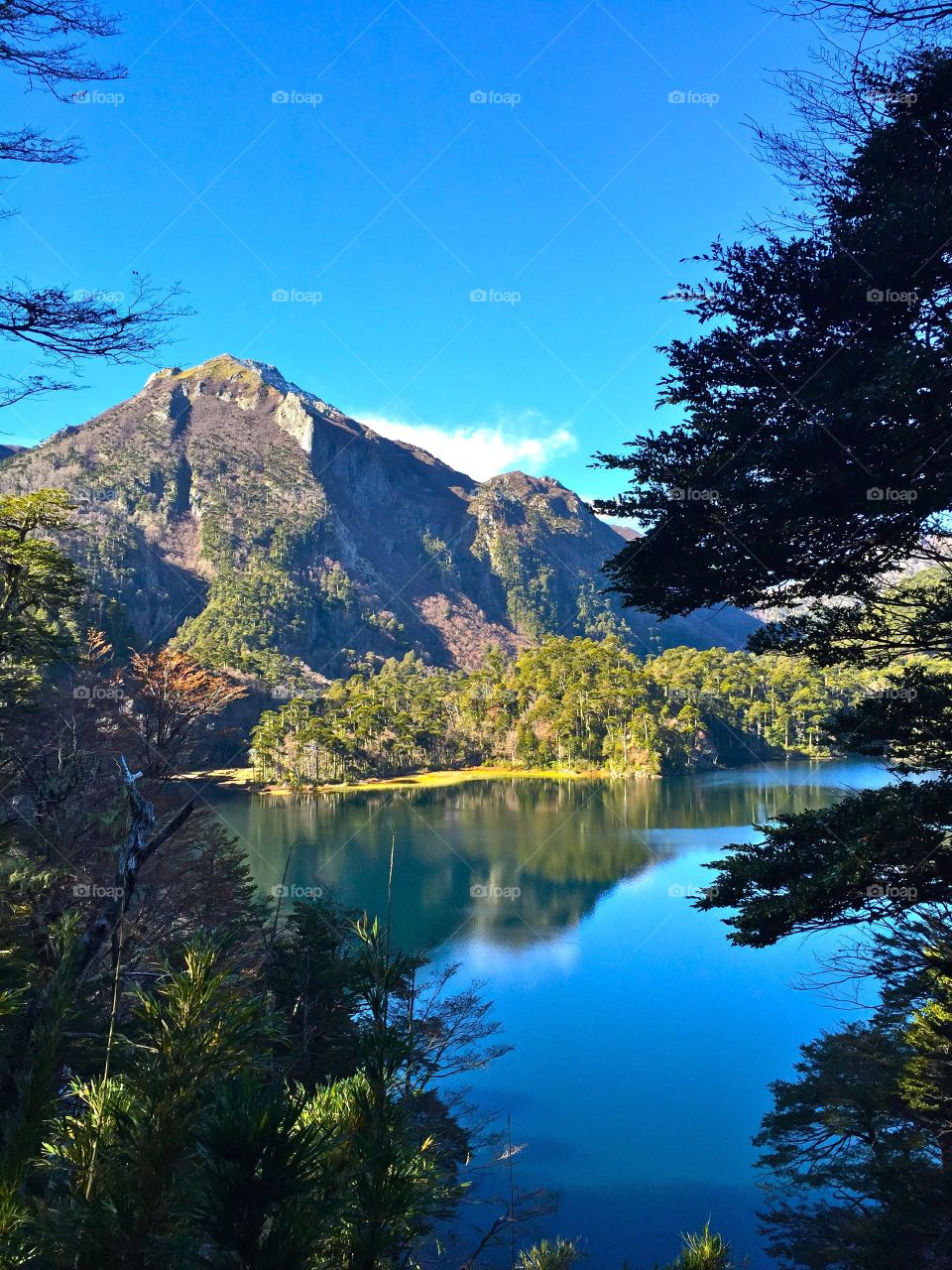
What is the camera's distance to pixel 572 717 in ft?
175

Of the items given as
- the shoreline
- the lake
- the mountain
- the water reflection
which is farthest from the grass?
the mountain

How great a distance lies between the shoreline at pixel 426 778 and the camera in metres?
43.8

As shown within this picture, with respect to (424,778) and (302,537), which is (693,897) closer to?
(424,778)

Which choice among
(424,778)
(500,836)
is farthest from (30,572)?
(424,778)

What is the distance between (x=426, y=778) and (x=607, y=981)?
34.3 metres

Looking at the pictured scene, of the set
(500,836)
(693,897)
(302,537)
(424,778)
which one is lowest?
(500,836)

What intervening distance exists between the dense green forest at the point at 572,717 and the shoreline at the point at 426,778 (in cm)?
64

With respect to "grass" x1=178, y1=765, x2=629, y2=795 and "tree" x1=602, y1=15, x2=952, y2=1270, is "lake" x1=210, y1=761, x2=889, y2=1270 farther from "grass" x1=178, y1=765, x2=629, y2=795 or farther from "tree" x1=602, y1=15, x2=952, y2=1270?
"grass" x1=178, y1=765, x2=629, y2=795

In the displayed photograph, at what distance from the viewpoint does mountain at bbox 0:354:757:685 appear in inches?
3654

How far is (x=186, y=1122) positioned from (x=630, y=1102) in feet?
43.7

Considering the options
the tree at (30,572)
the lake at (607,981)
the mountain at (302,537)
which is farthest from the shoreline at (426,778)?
the tree at (30,572)

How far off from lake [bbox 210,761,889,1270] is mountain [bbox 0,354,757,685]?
3980 centimetres

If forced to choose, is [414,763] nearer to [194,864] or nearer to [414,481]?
[194,864]

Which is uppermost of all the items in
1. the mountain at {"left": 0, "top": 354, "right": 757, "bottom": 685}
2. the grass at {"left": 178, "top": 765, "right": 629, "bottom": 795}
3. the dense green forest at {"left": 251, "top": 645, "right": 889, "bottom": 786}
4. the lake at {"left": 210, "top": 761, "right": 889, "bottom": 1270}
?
the mountain at {"left": 0, "top": 354, "right": 757, "bottom": 685}
